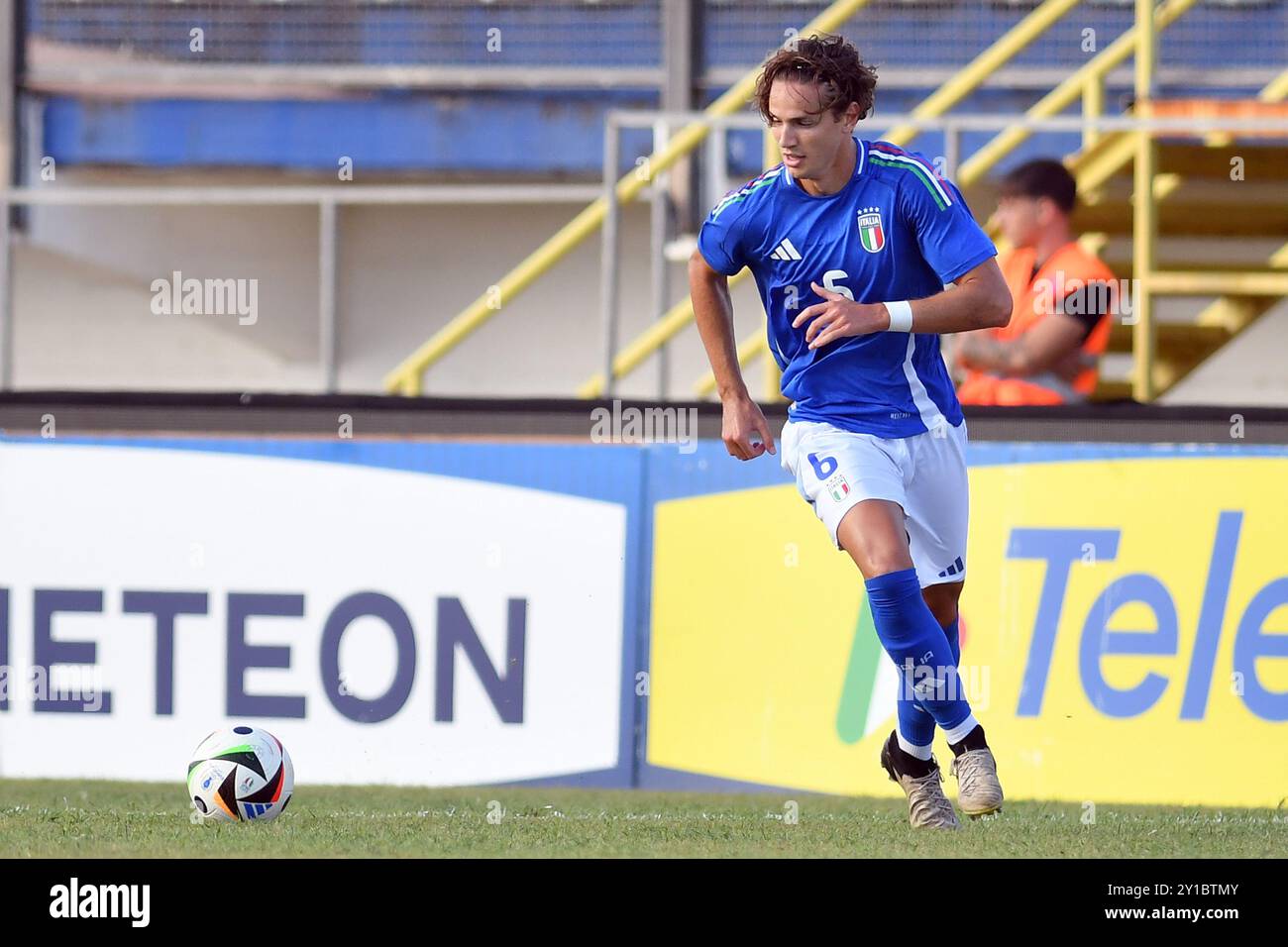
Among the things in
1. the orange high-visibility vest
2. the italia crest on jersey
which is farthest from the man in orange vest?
the italia crest on jersey

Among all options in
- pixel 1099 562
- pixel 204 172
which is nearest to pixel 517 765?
pixel 1099 562

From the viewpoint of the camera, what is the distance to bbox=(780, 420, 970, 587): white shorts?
19.7 feet

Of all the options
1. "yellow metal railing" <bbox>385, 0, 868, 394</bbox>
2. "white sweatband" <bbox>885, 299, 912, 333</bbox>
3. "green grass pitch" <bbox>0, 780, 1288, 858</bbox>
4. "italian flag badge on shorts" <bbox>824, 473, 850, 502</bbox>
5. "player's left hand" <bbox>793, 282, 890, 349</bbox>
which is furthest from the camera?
"yellow metal railing" <bbox>385, 0, 868, 394</bbox>

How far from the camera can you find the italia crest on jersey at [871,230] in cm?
608

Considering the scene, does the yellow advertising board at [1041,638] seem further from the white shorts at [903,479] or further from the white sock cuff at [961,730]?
the white sock cuff at [961,730]

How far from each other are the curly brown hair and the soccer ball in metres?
2.70

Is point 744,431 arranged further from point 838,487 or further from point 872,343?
point 872,343

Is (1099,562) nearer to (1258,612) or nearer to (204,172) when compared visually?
(1258,612)

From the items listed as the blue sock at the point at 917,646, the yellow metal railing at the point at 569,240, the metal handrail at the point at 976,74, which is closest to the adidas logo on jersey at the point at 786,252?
the blue sock at the point at 917,646

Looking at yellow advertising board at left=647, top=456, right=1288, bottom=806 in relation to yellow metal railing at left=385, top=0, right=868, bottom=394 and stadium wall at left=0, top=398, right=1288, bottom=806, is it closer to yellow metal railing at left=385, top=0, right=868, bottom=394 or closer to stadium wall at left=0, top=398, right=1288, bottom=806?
stadium wall at left=0, top=398, right=1288, bottom=806

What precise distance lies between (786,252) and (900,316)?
0.51 m

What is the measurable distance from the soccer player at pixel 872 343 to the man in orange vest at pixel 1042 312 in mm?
2386

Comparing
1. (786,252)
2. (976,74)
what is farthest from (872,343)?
(976,74)

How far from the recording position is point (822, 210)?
6109 millimetres
